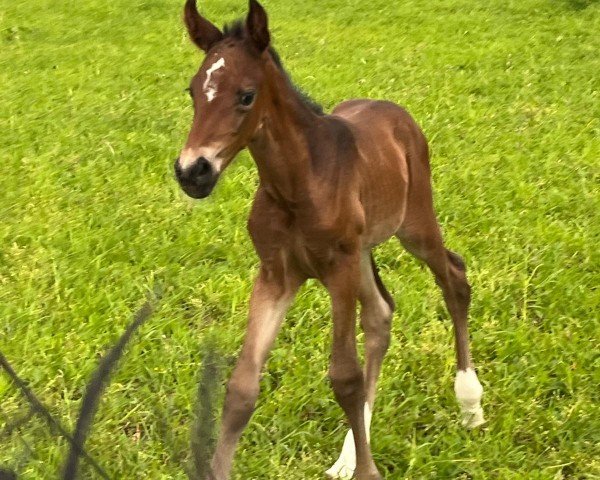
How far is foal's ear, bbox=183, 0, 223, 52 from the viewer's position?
222 cm

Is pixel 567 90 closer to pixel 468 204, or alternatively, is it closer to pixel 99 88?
pixel 468 204

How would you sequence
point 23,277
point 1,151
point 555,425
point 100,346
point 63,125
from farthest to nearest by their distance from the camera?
point 63,125 → point 1,151 → point 23,277 → point 100,346 → point 555,425

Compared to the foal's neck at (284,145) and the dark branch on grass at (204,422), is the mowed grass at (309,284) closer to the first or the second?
the dark branch on grass at (204,422)

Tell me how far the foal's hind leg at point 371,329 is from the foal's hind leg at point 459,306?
0.69ft

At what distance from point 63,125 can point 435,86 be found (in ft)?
11.2

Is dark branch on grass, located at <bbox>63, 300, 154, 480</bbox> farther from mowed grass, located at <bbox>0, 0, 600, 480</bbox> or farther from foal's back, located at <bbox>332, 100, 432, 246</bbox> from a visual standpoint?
foal's back, located at <bbox>332, 100, 432, 246</bbox>

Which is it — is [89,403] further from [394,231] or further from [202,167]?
[394,231]

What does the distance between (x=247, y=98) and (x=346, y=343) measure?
0.85 metres

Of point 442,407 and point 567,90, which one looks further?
point 567,90

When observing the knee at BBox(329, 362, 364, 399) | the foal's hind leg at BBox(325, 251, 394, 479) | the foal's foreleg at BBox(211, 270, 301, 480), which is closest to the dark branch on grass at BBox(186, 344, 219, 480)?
the foal's foreleg at BBox(211, 270, 301, 480)

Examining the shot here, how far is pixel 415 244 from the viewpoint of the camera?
10.5 ft

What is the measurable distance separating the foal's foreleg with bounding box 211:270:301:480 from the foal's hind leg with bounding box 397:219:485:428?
80cm

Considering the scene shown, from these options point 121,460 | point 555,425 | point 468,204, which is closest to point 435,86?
point 468,204

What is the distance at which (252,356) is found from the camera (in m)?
2.52
